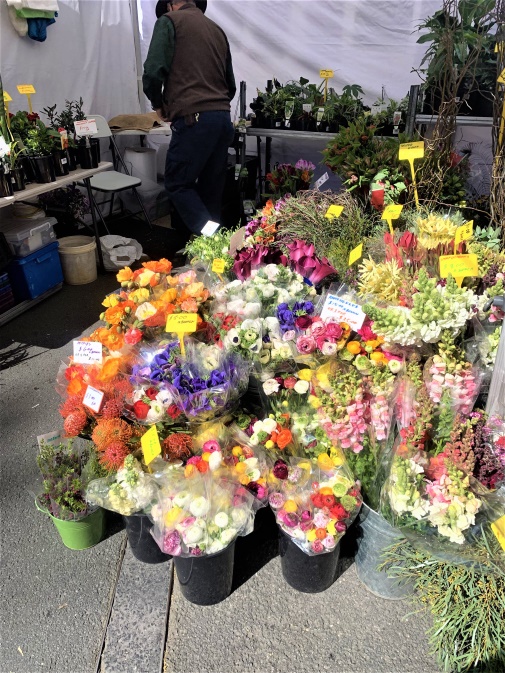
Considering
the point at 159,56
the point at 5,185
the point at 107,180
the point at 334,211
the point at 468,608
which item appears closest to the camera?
the point at 468,608

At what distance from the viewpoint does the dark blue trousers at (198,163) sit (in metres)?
3.99

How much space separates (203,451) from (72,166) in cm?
328

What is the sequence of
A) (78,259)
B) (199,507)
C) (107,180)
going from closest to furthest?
(199,507), (78,259), (107,180)

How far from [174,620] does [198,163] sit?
3373 mm

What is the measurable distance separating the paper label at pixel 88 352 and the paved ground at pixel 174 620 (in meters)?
0.77

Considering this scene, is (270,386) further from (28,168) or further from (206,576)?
(28,168)

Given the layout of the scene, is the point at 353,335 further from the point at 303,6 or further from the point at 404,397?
the point at 303,6

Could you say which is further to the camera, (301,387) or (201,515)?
(301,387)

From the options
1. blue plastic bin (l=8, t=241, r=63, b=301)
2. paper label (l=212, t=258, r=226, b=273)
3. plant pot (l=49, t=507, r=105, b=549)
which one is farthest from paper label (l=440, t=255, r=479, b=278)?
blue plastic bin (l=8, t=241, r=63, b=301)

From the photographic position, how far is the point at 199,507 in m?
1.65

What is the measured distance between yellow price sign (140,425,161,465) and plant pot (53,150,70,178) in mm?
2962

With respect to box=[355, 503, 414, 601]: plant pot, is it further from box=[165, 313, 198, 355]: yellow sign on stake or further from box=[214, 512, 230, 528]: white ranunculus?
box=[165, 313, 198, 355]: yellow sign on stake

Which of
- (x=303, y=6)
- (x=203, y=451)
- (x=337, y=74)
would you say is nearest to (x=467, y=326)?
(x=203, y=451)

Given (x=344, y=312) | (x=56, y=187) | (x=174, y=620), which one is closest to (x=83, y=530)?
(x=174, y=620)
